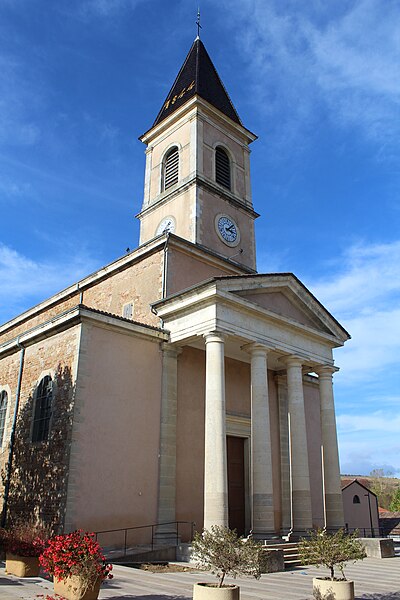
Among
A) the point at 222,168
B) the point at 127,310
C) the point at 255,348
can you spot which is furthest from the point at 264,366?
the point at 222,168

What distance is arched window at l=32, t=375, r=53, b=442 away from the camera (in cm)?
1427

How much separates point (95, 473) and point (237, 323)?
18.5 ft

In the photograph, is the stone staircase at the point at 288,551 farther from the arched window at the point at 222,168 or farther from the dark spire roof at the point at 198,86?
the dark spire roof at the point at 198,86

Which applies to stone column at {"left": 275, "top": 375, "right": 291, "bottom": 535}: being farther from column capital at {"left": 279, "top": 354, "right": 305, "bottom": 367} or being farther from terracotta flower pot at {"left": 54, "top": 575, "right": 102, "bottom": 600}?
terracotta flower pot at {"left": 54, "top": 575, "right": 102, "bottom": 600}

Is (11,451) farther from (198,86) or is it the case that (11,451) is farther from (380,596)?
(198,86)

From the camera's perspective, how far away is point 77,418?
13.0 m

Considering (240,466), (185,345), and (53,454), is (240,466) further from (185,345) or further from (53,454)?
(53,454)

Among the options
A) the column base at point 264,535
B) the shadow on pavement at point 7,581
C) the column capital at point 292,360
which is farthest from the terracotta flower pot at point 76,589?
the column capital at point 292,360

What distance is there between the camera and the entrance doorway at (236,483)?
1709cm

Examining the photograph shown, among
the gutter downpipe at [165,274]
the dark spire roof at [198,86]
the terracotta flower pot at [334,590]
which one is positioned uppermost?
the dark spire roof at [198,86]

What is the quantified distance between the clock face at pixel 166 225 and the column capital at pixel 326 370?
7.90 m

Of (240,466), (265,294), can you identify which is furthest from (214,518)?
(265,294)

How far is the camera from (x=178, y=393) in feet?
52.2

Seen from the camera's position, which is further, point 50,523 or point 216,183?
→ point 216,183
